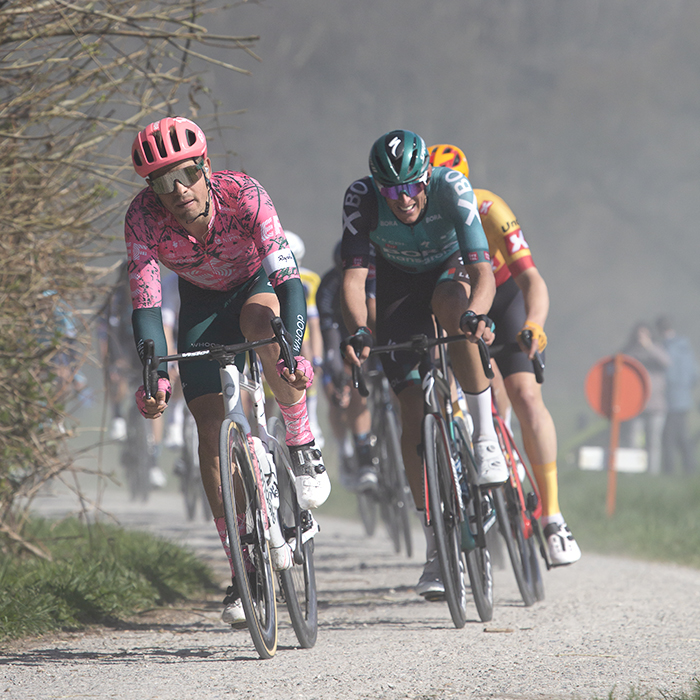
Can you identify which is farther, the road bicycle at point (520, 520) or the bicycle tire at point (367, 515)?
the bicycle tire at point (367, 515)

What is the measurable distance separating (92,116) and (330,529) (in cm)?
553

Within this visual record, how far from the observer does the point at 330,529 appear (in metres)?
9.79

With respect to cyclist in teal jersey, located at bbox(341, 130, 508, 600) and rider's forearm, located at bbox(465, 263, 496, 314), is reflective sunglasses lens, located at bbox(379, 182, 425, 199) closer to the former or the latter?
cyclist in teal jersey, located at bbox(341, 130, 508, 600)

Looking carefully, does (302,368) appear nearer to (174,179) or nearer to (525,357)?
(174,179)

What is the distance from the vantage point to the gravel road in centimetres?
316

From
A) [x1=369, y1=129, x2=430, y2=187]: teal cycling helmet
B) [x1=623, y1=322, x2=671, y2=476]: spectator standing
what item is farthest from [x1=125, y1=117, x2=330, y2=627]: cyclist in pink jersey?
[x1=623, y1=322, x2=671, y2=476]: spectator standing

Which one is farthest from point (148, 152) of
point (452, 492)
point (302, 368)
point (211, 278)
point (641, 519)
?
point (641, 519)

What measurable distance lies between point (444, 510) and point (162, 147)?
7.03 ft

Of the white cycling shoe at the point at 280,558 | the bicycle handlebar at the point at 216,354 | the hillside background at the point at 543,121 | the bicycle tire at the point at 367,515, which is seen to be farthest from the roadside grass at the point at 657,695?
the hillside background at the point at 543,121

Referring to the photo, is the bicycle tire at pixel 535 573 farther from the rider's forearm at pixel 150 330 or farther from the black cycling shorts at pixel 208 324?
the rider's forearm at pixel 150 330

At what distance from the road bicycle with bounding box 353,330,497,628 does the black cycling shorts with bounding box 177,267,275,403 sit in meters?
0.65

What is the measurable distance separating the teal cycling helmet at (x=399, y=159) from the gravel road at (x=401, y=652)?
218 cm

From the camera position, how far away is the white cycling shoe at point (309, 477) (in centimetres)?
410

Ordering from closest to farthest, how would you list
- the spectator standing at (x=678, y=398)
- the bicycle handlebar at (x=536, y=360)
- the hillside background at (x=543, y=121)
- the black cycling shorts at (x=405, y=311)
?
the bicycle handlebar at (x=536, y=360) < the black cycling shorts at (x=405, y=311) < the spectator standing at (x=678, y=398) < the hillside background at (x=543, y=121)
